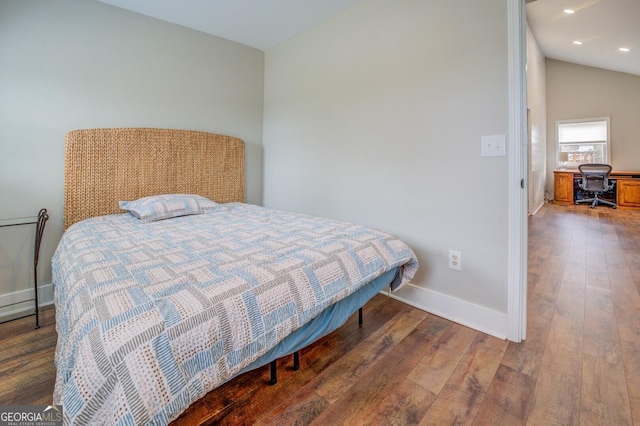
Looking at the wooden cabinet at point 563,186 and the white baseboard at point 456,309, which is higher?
the wooden cabinet at point 563,186

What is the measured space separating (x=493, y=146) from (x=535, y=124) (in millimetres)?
5231

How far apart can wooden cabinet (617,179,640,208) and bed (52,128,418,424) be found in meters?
7.43

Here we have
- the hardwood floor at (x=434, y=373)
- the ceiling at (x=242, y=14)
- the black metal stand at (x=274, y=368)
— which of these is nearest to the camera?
the hardwood floor at (x=434, y=373)

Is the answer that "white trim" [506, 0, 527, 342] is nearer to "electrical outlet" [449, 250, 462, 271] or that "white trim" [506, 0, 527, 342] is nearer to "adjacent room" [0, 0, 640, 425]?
"adjacent room" [0, 0, 640, 425]

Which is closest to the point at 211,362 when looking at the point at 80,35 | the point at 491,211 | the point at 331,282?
the point at 331,282

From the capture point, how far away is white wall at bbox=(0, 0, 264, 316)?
6.68 feet

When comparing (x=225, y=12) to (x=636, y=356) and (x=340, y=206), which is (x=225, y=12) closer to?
(x=340, y=206)

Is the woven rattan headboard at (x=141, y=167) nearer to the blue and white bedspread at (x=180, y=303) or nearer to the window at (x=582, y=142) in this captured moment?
the blue and white bedspread at (x=180, y=303)

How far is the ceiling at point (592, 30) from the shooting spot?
356cm

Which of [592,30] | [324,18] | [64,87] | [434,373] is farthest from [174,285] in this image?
[592,30]

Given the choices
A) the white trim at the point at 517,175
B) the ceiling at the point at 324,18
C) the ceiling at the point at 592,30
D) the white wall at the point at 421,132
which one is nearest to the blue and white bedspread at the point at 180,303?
the white wall at the point at 421,132

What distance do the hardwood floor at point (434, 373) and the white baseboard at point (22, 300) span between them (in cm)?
21

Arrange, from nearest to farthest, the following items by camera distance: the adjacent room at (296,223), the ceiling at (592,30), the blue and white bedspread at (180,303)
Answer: the blue and white bedspread at (180,303) < the adjacent room at (296,223) < the ceiling at (592,30)

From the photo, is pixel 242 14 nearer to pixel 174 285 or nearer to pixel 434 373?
pixel 174 285
